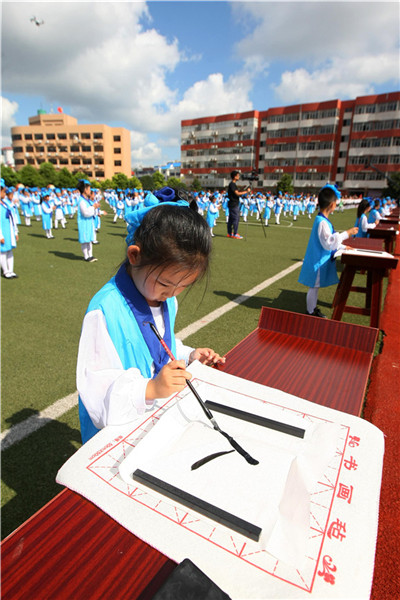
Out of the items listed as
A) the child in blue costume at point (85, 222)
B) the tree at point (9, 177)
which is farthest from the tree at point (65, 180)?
the child in blue costume at point (85, 222)

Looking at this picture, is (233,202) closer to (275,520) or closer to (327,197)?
(327,197)

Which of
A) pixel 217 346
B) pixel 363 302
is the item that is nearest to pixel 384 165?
pixel 363 302

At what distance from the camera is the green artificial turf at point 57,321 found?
201 cm

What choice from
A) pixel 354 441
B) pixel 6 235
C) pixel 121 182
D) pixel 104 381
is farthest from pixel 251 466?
pixel 121 182

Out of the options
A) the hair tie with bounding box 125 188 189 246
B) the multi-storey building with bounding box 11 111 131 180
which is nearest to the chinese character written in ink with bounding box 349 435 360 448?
the hair tie with bounding box 125 188 189 246

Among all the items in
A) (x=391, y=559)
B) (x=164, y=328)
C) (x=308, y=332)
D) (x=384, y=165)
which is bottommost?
(x=391, y=559)

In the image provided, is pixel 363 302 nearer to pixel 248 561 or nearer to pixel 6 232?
pixel 248 561

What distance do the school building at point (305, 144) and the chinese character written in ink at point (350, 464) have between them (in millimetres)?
48591

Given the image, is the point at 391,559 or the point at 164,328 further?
the point at 164,328

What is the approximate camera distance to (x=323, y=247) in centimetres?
434

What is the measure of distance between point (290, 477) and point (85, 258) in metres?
8.29

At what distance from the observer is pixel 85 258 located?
8367 mm

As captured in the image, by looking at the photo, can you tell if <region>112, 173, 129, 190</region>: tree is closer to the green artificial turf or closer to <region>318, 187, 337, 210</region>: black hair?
the green artificial turf

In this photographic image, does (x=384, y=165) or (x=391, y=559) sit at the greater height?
(x=384, y=165)
